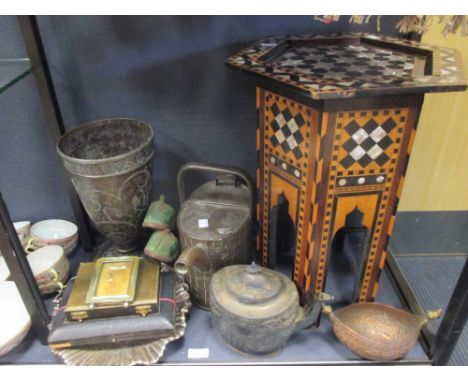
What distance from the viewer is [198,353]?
1.15 m

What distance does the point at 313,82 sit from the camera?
85 centimetres

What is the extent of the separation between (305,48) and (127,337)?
3.12ft

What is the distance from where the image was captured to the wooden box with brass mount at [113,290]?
3.58ft

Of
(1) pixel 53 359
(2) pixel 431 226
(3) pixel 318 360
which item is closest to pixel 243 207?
(3) pixel 318 360

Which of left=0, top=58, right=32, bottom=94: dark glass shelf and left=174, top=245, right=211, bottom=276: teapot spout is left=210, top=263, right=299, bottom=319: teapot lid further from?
left=0, top=58, right=32, bottom=94: dark glass shelf

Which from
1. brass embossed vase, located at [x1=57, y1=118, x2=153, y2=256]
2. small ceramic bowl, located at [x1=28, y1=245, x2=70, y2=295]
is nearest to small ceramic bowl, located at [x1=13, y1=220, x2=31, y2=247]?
small ceramic bowl, located at [x1=28, y1=245, x2=70, y2=295]

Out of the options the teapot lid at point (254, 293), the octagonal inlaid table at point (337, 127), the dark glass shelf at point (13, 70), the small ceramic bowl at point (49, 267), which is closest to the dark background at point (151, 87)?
the dark glass shelf at point (13, 70)

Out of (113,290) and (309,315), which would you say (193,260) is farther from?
(309,315)

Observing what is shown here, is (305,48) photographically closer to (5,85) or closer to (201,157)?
(201,157)

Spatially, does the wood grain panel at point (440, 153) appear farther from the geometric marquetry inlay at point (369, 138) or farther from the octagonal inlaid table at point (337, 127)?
the geometric marquetry inlay at point (369, 138)

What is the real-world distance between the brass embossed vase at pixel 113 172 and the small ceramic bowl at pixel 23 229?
36cm

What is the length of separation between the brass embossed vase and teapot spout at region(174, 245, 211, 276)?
263 mm

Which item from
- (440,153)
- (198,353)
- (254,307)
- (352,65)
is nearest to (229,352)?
(198,353)

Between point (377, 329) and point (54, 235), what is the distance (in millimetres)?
1197
